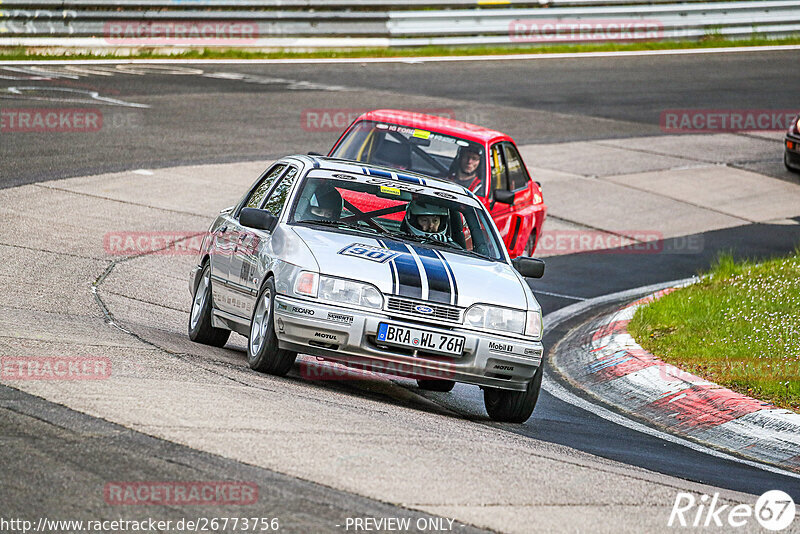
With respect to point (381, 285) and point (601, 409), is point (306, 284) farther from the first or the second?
point (601, 409)

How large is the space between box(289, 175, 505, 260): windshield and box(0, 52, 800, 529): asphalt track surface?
4.13 ft

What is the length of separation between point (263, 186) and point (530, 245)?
16.3 feet

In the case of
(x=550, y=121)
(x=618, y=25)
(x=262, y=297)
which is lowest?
(x=262, y=297)

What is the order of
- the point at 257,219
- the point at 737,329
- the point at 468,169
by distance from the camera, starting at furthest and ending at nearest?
the point at 468,169 < the point at 737,329 < the point at 257,219

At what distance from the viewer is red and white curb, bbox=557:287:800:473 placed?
8625 millimetres

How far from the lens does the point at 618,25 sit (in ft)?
112

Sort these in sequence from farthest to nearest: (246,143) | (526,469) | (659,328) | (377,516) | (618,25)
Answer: (618,25) < (246,143) < (659,328) < (526,469) < (377,516)

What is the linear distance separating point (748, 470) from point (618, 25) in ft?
90.7

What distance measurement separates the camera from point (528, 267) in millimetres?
9352

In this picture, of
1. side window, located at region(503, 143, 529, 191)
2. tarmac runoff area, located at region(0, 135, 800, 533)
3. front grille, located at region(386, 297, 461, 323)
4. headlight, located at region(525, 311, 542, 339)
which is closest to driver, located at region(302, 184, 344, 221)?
tarmac runoff area, located at region(0, 135, 800, 533)

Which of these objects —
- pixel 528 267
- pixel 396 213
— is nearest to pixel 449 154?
pixel 396 213

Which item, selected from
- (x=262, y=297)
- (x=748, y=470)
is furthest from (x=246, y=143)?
(x=748, y=470)

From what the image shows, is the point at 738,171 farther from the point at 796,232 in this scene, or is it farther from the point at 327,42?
the point at 327,42

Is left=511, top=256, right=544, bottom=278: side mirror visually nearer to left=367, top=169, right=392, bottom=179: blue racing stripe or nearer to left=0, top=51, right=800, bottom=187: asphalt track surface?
left=367, top=169, right=392, bottom=179: blue racing stripe
